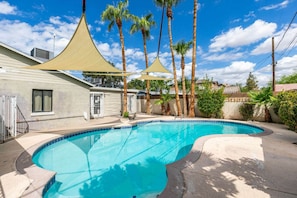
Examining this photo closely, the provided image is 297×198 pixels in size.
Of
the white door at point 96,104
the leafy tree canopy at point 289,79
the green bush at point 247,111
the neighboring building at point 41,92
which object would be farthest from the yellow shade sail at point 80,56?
the leafy tree canopy at point 289,79

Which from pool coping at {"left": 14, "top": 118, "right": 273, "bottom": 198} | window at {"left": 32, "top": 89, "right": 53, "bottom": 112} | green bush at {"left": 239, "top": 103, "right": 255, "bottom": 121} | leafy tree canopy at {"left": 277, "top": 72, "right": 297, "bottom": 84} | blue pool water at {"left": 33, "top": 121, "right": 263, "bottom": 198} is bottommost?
blue pool water at {"left": 33, "top": 121, "right": 263, "bottom": 198}

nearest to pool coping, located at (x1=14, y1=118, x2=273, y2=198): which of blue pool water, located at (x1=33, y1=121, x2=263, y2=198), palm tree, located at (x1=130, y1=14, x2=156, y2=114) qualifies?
blue pool water, located at (x1=33, y1=121, x2=263, y2=198)

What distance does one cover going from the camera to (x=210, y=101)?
545 inches

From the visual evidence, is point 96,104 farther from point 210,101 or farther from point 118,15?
point 210,101

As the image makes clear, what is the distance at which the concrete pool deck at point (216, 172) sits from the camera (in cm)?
296

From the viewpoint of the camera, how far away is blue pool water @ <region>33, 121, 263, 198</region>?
3.85m

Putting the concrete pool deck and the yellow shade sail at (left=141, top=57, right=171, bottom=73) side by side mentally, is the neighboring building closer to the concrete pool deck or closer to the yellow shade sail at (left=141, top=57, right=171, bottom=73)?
the concrete pool deck

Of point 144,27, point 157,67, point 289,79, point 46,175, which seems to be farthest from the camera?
point 289,79

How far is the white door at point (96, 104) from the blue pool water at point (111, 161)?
5035 millimetres

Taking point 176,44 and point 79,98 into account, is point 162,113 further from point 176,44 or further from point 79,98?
point 79,98

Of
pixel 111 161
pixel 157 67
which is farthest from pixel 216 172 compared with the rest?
pixel 157 67

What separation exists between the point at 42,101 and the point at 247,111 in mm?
14151

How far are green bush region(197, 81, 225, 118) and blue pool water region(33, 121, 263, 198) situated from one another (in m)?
4.13

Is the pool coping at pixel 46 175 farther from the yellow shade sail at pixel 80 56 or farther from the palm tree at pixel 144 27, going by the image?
the palm tree at pixel 144 27
